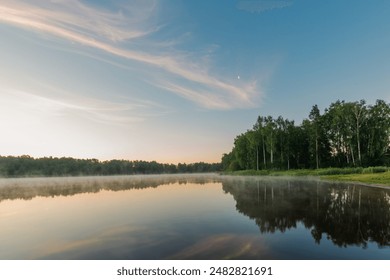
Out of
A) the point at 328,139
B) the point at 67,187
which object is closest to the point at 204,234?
the point at 67,187

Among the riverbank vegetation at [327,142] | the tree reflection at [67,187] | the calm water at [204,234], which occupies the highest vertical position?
the riverbank vegetation at [327,142]

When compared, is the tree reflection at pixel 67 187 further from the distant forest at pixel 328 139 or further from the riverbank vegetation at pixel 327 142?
the distant forest at pixel 328 139

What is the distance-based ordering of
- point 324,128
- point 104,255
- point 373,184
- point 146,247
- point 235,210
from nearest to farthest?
point 104,255 < point 146,247 < point 235,210 < point 373,184 < point 324,128

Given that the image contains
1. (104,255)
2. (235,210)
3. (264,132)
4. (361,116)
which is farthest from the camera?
(264,132)

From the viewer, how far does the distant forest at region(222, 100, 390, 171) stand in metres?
71.8

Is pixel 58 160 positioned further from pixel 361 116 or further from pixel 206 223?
pixel 206 223

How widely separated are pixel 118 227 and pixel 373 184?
33.9 meters

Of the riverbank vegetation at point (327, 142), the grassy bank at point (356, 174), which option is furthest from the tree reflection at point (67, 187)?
the riverbank vegetation at point (327, 142)

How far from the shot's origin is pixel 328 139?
84.4 meters

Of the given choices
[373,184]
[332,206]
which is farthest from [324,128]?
[332,206]

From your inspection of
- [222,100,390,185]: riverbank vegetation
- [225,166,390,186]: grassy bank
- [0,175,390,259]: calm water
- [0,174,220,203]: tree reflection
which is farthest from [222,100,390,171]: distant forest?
[0,175,390,259]: calm water

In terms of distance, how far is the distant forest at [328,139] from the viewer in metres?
71.8

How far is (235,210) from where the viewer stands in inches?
680

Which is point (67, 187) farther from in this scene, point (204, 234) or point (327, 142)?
point (327, 142)
